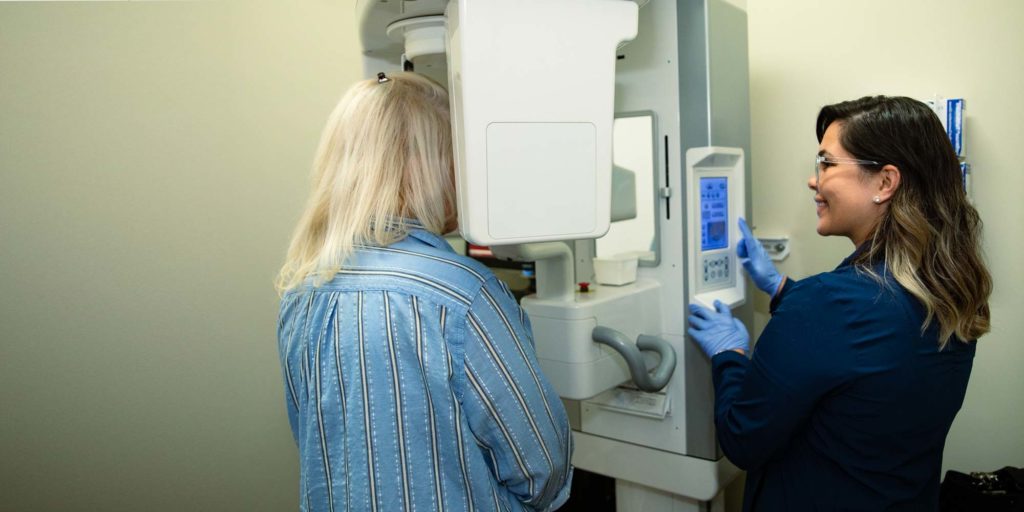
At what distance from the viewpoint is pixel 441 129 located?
102cm

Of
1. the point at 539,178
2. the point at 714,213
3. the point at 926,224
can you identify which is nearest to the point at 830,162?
the point at 926,224

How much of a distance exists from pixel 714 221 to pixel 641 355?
36 centimetres

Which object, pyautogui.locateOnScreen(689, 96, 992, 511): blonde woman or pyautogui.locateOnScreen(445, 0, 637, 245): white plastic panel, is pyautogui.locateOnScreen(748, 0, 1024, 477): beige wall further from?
pyautogui.locateOnScreen(445, 0, 637, 245): white plastic panel

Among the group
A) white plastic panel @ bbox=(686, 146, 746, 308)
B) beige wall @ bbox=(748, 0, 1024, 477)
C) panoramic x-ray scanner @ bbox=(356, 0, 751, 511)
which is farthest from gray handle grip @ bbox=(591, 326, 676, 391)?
beige wall @ bbox=(748, 0, 1024, 477)

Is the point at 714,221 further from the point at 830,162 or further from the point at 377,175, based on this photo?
the point at 377,175

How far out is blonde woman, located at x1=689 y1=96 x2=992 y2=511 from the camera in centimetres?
106

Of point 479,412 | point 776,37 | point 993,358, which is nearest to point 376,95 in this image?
point 479,412

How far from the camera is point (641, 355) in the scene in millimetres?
1324

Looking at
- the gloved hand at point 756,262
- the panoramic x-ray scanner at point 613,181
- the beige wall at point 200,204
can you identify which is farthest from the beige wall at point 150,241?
the gloved hand at point 756,262

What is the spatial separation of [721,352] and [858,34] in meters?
0.94

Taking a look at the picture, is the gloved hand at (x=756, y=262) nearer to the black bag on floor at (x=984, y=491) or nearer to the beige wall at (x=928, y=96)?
the beige wall at (x=928, y=96)

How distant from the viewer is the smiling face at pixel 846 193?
116cm

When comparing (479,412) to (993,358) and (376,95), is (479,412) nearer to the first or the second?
(376,95)

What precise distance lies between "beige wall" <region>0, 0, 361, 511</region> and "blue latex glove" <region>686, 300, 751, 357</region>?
1.10 m
